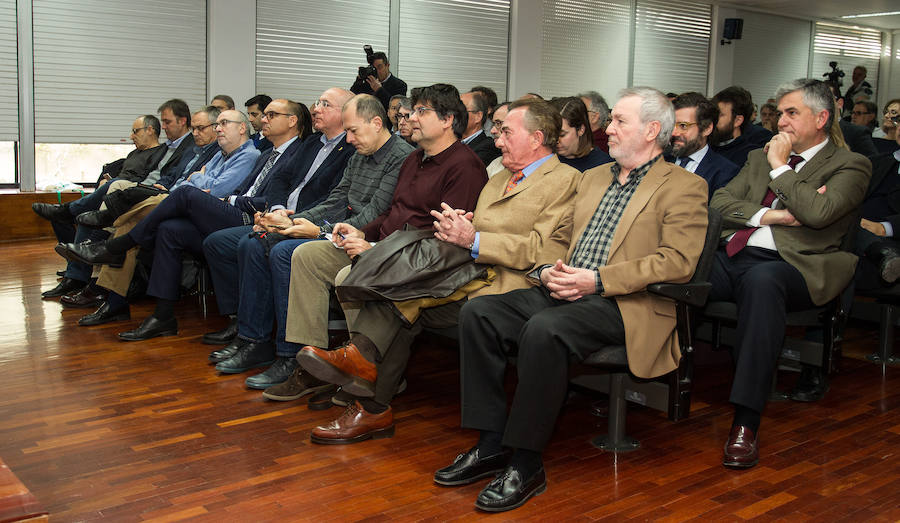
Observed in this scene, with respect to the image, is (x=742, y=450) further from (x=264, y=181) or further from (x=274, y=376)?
(x=264, y=181)

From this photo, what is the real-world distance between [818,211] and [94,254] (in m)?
3.73

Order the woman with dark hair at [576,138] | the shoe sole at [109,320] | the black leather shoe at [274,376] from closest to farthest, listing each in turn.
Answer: the black leather shoe at [274,376] < the woman with dark hair at [576,138] < the shoe sole at [109,320]

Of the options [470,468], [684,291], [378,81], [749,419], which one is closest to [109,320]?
[470,468]

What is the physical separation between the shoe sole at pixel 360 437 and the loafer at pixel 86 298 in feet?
9.26

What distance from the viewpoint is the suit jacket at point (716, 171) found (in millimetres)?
3570

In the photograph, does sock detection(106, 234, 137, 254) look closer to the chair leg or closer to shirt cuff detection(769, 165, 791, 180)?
the chair leg

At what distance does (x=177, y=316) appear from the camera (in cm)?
495

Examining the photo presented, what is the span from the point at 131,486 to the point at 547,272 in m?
1.46

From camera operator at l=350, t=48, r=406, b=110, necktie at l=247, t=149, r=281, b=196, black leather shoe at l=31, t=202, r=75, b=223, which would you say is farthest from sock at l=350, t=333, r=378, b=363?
camera operator at l=350, t=48, r=406, b=110

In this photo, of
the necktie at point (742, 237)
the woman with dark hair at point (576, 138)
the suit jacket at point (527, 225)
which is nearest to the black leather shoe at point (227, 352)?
the suit jacket at point (527, 225)

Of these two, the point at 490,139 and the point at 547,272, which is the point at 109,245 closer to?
the point at 490,139

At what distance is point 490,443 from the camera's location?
2598 mm

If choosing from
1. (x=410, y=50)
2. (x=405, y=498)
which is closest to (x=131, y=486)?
(x=405, y=498)

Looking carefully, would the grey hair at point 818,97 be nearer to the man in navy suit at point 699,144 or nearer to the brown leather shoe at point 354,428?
the man in navy suit at point 699,144
